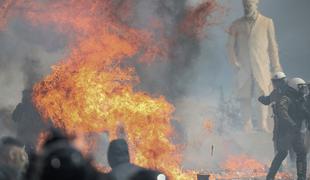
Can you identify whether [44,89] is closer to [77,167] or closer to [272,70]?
[77,167]

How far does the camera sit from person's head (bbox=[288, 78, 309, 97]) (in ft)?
39.3

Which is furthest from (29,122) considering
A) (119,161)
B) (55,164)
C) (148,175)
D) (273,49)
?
(273,49)

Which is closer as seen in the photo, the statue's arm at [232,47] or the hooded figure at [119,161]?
the hooded figure at [119,161]

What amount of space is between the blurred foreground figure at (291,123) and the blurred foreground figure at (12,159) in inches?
309

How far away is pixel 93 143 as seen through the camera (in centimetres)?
1541

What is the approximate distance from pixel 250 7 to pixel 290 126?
35.8 ft

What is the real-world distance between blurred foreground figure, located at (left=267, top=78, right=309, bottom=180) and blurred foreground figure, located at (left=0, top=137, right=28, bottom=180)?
25.7 feet

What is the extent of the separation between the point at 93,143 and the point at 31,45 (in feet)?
20.8

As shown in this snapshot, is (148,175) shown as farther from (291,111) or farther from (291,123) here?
(291,111)

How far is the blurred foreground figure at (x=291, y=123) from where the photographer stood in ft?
38.5

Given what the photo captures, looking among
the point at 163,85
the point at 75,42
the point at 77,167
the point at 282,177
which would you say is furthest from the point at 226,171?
the point at 77,167

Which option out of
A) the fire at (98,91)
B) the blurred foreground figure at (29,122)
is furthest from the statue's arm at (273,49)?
the blurred foreground figure at (29,122)

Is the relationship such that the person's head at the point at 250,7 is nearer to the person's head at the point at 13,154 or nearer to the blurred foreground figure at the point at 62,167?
the blurred foreground figure at the point at 62,167

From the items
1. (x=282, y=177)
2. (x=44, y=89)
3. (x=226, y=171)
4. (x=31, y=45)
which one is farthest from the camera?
(x=31, y=45)
